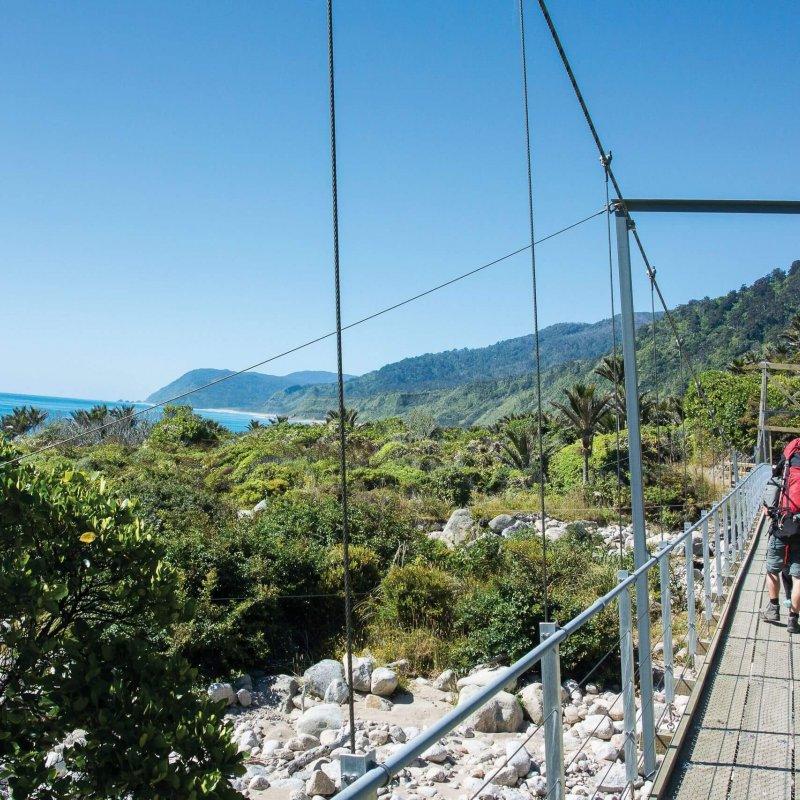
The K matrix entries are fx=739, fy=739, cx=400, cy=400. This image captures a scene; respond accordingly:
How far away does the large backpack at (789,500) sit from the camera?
16.6ft

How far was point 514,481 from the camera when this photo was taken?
19.6 metres

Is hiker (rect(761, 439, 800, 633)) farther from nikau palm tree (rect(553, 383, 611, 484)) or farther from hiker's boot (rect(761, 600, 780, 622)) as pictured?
nikau palm tree (rect(553, 383, 611, 484))

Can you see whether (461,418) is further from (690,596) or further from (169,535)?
(690,596)

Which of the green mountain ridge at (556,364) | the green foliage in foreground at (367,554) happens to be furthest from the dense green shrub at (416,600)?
the green mountain ridge at (556,364)

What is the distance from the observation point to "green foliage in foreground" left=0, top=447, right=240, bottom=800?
10.3 feet

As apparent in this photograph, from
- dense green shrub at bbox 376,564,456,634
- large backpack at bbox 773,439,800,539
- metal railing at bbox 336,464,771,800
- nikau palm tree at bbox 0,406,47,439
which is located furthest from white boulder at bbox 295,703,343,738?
nikau palm tree at bbox 0,406,47,439

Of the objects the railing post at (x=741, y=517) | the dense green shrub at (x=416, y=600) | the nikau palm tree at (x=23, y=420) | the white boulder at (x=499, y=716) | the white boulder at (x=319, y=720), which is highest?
the nikau palm tree at (x=23, y=420)

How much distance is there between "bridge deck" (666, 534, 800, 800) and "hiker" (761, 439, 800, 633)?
190mm

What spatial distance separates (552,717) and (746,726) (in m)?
2.00

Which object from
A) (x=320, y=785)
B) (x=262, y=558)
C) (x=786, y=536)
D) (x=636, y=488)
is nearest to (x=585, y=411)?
(x=262, y=558)

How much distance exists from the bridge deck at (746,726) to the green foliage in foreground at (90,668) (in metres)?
2.04

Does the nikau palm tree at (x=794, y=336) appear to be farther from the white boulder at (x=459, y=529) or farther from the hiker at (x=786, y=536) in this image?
the hiker at (x=786, y=536)

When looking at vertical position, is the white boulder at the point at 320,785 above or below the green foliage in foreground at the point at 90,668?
below

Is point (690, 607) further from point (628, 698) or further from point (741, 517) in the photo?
point (741, 517)
